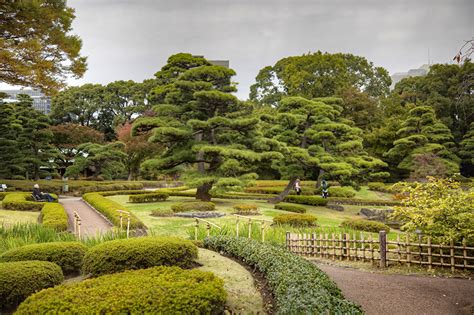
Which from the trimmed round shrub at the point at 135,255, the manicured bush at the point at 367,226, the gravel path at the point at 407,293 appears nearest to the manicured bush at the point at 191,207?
the manicured bush at the point at 367,226

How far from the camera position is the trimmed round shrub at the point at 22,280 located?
215 inches

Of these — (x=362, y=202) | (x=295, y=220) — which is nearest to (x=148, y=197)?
(x=295, y=220)

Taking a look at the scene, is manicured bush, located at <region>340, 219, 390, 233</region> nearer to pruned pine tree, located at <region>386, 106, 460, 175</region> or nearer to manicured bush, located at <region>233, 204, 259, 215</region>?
manicured bush, located at <region>233, 204, 259, 215</region>

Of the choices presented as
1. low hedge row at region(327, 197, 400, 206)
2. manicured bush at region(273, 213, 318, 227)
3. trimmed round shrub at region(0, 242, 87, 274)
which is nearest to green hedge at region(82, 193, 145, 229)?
manicured bush at region(273, 213, 318, 227)

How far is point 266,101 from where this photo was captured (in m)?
48.8

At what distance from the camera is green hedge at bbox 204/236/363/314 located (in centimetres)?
456

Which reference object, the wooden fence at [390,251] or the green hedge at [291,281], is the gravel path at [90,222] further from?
the wooden fence at [390,251]

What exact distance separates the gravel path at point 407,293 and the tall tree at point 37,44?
14.7m

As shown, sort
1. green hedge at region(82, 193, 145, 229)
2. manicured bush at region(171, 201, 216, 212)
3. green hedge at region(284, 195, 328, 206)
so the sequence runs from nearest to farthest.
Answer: green hedge at region(82, 193, 145, 229), manicured bush at region(171, 201, 216, 212), green hedge at region(284, 195, 328, 206)

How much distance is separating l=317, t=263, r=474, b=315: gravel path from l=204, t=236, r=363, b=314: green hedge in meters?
0.88

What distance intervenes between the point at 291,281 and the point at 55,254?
171 inches

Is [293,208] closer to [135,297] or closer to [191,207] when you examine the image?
[191,207]

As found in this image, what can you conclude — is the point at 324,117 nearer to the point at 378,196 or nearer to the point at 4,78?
the point at 378,196

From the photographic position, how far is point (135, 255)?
668 cm
